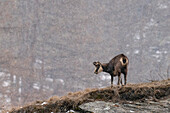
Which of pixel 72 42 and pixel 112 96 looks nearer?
pixel 112 96

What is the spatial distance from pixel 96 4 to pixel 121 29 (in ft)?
63.7

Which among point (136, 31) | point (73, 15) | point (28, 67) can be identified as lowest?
point (28, 67)

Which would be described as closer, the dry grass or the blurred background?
the dry grass

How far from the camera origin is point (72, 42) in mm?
104938

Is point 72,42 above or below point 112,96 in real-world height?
above

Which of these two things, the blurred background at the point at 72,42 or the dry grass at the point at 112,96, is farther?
the blurred background at the point at 72,42

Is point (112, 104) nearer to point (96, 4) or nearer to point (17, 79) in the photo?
point (17, 79)

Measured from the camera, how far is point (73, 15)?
114625mm

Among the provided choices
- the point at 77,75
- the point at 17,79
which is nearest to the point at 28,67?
the point at 17,79

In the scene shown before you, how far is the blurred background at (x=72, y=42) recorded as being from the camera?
294 feet

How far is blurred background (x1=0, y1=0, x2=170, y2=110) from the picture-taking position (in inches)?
3533

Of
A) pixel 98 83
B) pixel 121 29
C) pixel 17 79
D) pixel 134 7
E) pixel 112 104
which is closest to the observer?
pixel 112 104

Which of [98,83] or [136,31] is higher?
[136,31]

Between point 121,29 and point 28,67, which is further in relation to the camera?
point 121,29
